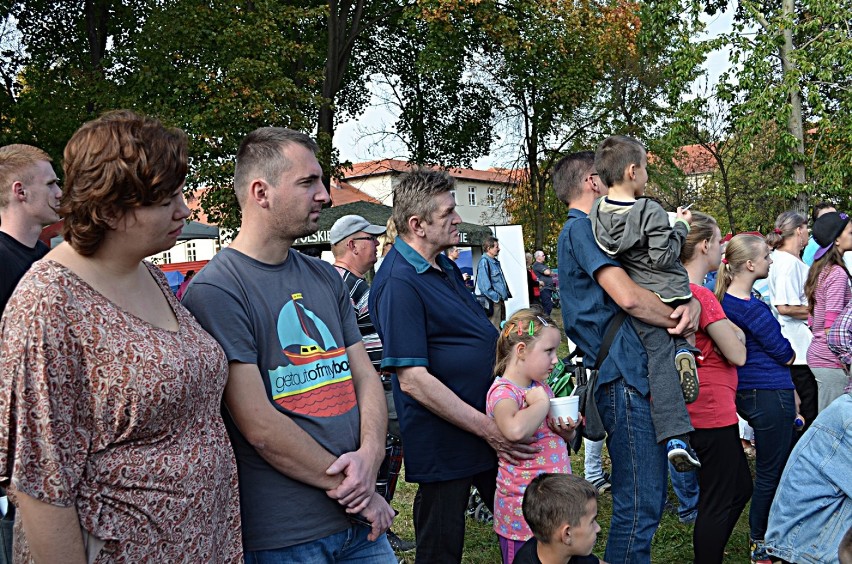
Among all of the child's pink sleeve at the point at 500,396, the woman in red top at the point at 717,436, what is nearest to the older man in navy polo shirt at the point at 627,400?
the child's pink sleeve at the point at 500,396

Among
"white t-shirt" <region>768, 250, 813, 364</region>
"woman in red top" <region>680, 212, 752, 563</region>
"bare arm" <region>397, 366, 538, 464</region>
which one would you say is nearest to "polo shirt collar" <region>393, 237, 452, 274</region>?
"bare arm" <region>397, 366, 538, 464</region>

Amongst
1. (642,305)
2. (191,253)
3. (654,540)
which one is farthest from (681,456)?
(191,253)

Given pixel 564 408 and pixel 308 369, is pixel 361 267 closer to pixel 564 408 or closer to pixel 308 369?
pixel 564 408

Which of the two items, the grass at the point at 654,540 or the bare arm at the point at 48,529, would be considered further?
the grass at the point at 654,540

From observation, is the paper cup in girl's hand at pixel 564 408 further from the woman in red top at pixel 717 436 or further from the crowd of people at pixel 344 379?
the woman in red top at pixel 717 436

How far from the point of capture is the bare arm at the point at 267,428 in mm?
2064

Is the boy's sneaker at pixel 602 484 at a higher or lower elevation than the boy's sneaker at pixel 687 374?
lower

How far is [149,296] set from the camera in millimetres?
1922

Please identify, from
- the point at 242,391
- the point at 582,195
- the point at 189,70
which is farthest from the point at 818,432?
the point at 189,70

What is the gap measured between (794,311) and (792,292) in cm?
15

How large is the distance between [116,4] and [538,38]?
32.4 ft

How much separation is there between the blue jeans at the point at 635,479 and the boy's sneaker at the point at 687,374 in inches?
6.4

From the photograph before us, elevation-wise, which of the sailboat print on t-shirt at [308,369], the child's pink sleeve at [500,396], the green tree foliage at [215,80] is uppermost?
the green tree foliage at [215,80]

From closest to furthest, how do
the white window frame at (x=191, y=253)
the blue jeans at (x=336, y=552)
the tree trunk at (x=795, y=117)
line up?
the blue jeans at (x=336, y=552) → the tree trunk at (x=795, y=117) → the white window frame at (x=191, y=253)
